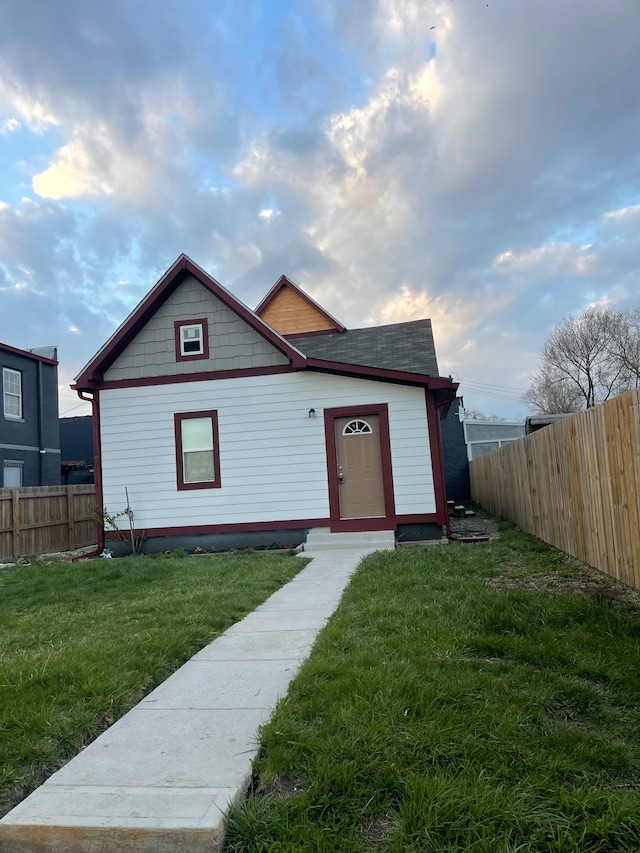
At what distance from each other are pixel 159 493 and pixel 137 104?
7850 millimetres

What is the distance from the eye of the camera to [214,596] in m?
6.45

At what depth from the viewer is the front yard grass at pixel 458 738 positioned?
216 cm

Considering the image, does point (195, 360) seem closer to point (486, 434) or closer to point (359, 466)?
point (359, 466)

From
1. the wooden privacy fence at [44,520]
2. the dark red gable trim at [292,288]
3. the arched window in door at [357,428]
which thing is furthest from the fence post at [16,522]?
the dark red gable trim at [292,288]

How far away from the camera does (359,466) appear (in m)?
11.5

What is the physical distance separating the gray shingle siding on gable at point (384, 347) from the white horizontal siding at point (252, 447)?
1.02 meters

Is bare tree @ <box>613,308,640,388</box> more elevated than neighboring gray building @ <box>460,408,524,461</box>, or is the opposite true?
bare tree @ <box>613,308,640,388</box>

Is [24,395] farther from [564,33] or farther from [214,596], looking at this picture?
→ [564,33]

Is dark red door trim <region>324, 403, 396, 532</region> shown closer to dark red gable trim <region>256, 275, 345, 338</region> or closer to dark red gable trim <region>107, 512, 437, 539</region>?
dark red gable trim <region>107, 512, 437, 539</region>

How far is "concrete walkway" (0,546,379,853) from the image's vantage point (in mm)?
2203

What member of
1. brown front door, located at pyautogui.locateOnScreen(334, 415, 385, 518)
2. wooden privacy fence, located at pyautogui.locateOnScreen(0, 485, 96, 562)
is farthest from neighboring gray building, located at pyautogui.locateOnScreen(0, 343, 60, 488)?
brown front door, located at pyautogui.locateOnScreen(334, 415, 385, 518)

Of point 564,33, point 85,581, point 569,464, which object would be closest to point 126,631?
point 85,581

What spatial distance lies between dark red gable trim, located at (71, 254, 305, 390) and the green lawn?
4.27 meters

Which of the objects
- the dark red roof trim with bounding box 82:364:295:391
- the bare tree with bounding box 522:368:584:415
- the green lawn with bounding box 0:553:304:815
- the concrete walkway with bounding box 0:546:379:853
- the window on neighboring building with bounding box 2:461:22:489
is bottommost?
the concrete walkway with bounding box 0:546:379:853
